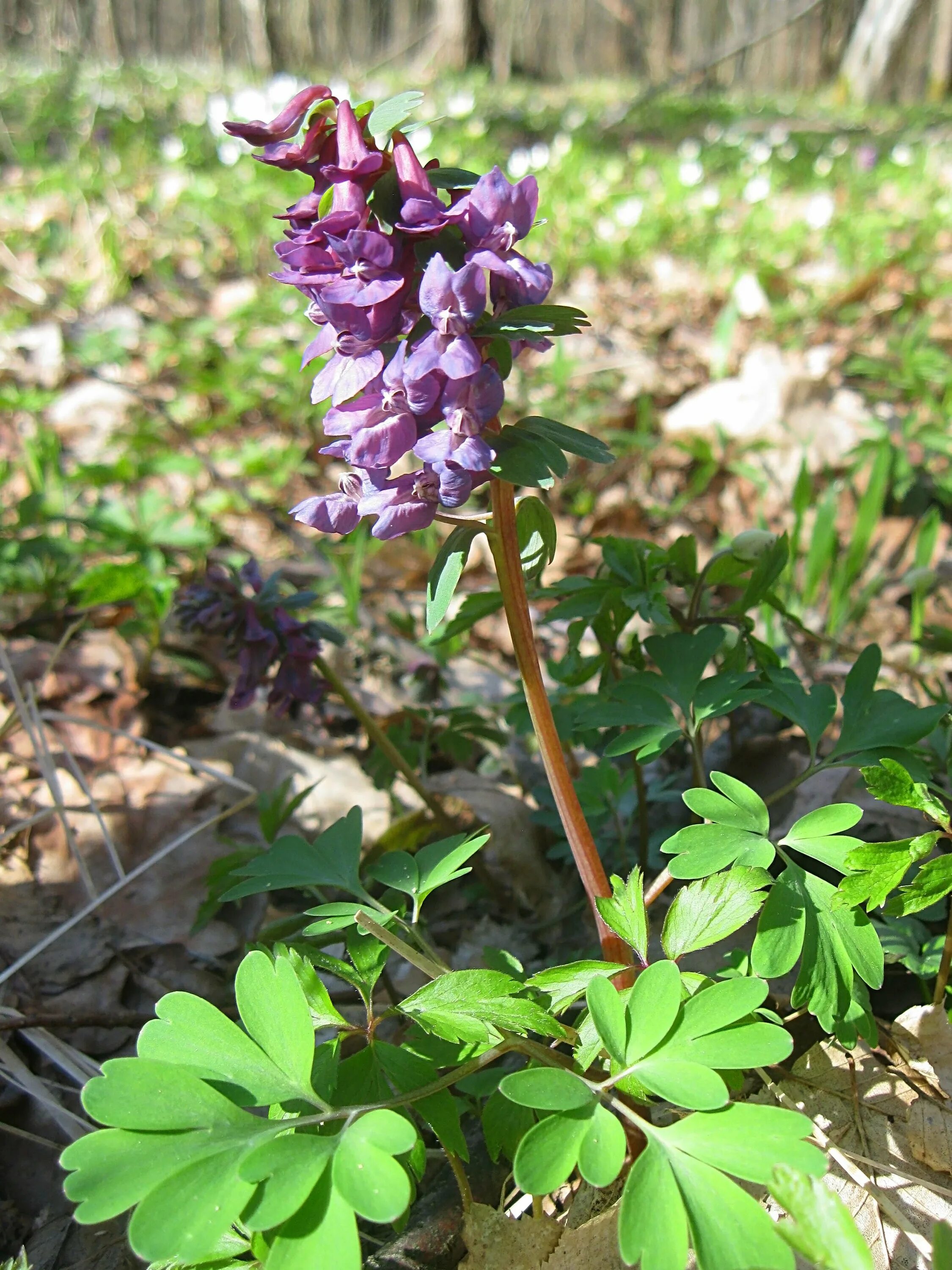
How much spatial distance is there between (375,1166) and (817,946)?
0.62 meters

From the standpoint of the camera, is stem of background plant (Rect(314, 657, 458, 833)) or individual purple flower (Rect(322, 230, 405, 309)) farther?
stem of background plant (Rect(314, 657, 458, 833))

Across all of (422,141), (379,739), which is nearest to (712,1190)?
(379,739)

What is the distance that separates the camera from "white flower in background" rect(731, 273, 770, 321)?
189 inches

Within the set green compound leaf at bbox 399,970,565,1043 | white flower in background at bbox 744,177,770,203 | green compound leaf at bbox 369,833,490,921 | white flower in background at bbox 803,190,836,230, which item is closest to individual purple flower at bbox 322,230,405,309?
green compound leaf at bbox 369,833,490,921

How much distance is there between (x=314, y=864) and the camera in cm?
140

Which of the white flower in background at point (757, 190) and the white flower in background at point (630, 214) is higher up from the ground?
the white flower in background at point (757, 190)

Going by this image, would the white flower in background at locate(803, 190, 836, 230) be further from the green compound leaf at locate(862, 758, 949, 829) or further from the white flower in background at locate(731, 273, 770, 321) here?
the green compound leaf at locate(862, 758, 949, 829)

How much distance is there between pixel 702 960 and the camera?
5.50 ft

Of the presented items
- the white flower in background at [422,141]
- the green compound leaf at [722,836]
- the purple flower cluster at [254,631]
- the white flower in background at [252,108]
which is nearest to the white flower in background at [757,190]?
the white flower in background at [422,141]

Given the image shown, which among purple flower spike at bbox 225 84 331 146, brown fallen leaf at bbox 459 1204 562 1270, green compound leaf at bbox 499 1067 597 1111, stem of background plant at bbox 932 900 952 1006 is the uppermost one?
purple flower spike at bbox 225 84 331 146

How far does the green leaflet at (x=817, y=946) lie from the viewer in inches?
44.9

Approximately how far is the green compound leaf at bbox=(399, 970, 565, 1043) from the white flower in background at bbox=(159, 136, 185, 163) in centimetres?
810

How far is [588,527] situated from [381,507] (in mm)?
2470

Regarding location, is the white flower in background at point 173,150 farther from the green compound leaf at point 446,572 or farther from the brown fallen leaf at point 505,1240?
the brown fallen leaf at point 505,1240
